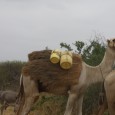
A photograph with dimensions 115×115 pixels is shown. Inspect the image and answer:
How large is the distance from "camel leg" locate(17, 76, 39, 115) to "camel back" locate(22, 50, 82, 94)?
0.15 meters

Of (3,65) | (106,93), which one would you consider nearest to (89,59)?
(106,93)

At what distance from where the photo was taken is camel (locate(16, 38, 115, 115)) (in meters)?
11.7

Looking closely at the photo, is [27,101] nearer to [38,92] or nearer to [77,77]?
[38,92]

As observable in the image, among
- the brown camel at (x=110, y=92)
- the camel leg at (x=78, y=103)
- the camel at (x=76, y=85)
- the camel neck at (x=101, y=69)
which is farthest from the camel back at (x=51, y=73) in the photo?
the brown camel at (x=110, y=92)

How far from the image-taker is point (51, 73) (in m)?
11.7

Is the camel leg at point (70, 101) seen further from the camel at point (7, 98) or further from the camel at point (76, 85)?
the camel at point (7, 98)

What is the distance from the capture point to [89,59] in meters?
15.3

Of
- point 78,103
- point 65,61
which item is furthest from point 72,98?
point 65,61

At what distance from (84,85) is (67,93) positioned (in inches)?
Answer: 18.9

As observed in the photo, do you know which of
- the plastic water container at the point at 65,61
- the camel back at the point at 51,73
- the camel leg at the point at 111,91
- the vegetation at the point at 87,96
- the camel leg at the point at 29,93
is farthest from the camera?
the vegetation at the point at 87,96

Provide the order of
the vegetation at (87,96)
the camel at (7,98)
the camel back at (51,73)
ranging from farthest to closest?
the camel at (7,98)
the vegetation at (87,96)
the camel back at (51,73)

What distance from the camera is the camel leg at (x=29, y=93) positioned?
12008 mm

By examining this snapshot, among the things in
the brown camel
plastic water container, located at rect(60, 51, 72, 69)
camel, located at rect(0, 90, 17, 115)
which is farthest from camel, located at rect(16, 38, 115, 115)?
camel, located at rect(0, 90, 17, 115)

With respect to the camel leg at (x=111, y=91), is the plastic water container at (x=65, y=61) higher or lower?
higher
